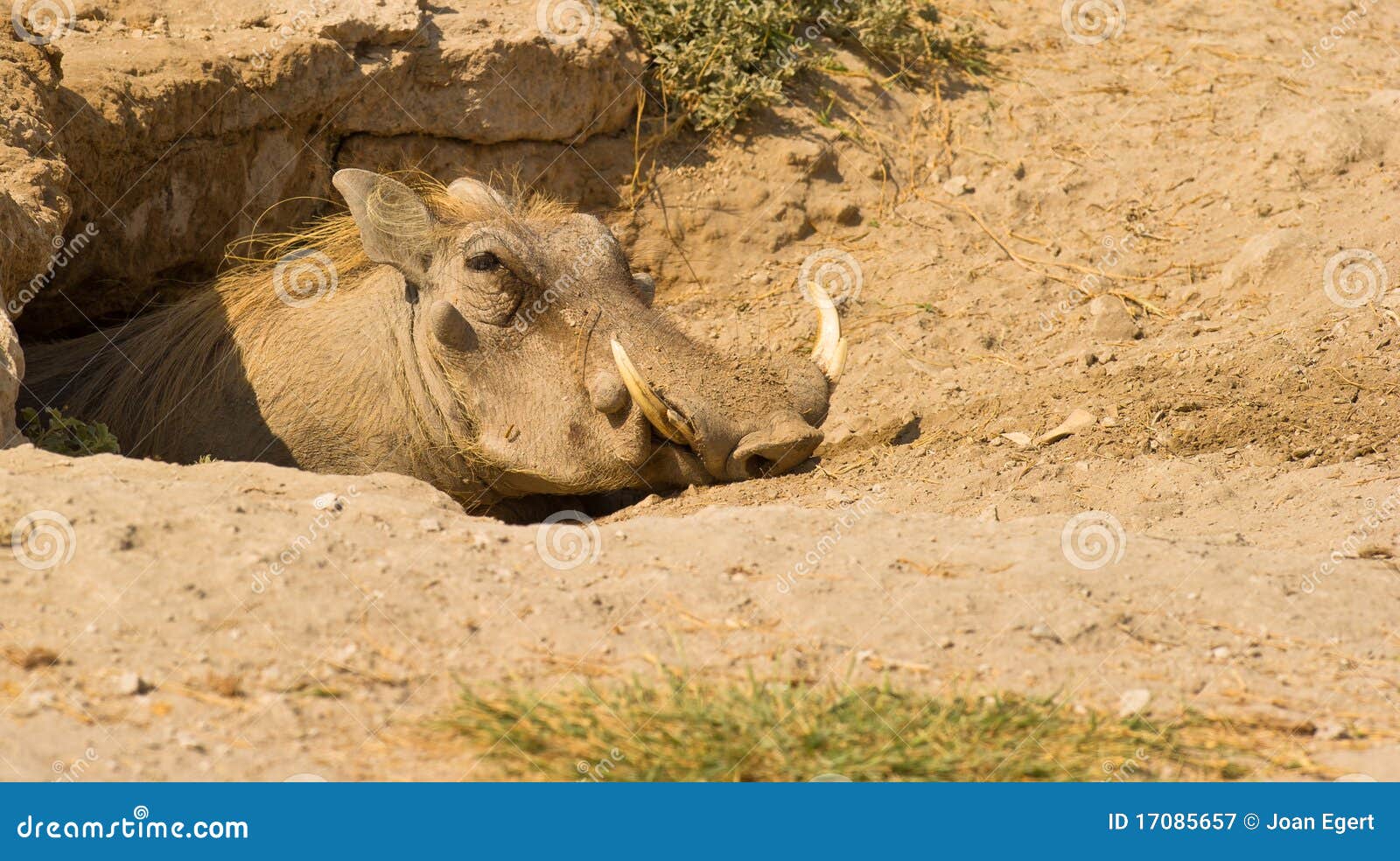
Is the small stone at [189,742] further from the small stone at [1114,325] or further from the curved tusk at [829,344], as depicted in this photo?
the small stone at [1114,325]

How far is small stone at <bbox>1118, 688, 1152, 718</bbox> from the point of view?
3.05 m

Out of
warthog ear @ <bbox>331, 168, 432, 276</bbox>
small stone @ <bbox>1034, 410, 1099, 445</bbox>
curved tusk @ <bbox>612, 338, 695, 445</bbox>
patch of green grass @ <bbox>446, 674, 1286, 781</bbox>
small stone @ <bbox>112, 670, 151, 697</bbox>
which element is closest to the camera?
patch of green grass @ <bbox>446, 674, 1286, 781</bbox>

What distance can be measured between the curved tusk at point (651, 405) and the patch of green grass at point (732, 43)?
3.05m

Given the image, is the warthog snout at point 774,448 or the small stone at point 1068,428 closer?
the warthog snout at point 774,448

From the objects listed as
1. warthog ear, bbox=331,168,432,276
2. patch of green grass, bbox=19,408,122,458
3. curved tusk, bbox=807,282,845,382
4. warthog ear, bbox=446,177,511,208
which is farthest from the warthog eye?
patch of green grass, bbox=19,408,122,458

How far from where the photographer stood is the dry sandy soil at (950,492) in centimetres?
305

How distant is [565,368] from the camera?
5.04 metres

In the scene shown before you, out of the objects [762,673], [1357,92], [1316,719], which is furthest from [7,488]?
[1357,92]

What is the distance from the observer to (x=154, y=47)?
19.4ft

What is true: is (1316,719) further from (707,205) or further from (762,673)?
(707,205)

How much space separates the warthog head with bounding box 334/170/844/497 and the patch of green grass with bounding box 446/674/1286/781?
199 centimetres

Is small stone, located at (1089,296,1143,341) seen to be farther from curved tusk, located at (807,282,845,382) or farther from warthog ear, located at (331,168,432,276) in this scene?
warthog ear, located at (331,168,432,276)

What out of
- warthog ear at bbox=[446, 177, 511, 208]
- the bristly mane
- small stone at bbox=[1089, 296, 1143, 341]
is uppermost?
warthog ear at bbox=[446, 177, 511, 208]

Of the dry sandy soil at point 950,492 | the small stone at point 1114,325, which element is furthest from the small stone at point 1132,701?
the small stone at point 1114,325
